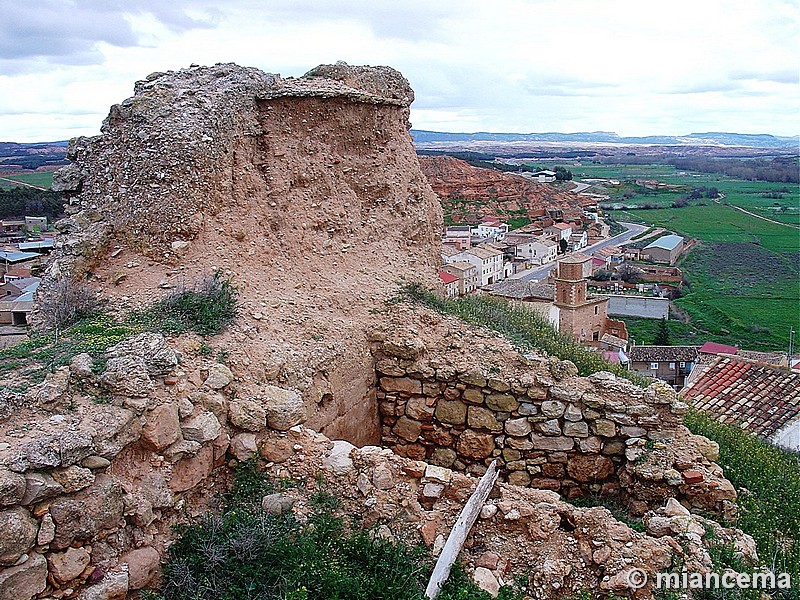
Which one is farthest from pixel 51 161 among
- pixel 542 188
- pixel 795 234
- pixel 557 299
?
pixel 795 234

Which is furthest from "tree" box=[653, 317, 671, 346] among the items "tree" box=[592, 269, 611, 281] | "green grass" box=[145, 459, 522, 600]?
"green grass" box=[145, 459, 522, 600]

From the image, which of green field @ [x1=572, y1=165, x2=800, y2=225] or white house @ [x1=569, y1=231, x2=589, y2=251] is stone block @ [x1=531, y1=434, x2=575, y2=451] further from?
green field @ [x1=572, y1=165, x2=800, y2=225]

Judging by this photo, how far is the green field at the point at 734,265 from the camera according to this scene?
3878cm

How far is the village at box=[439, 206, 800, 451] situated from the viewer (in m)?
12.6

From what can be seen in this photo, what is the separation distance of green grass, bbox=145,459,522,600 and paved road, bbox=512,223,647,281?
43503mm

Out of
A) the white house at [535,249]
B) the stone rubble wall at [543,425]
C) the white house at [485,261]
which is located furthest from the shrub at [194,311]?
the white house at [535,249]

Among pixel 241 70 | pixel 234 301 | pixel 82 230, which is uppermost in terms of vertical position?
pixel 241 70

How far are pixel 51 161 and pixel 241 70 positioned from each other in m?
90.4

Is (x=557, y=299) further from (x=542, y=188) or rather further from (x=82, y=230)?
(x=542, y=188)

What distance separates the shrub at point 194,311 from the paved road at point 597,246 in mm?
42361

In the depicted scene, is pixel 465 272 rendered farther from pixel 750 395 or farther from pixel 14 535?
pixel 14 535

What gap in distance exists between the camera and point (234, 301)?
6223 mm

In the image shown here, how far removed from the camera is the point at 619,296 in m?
47.6

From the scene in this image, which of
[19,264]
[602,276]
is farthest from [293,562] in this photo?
[602,276]
